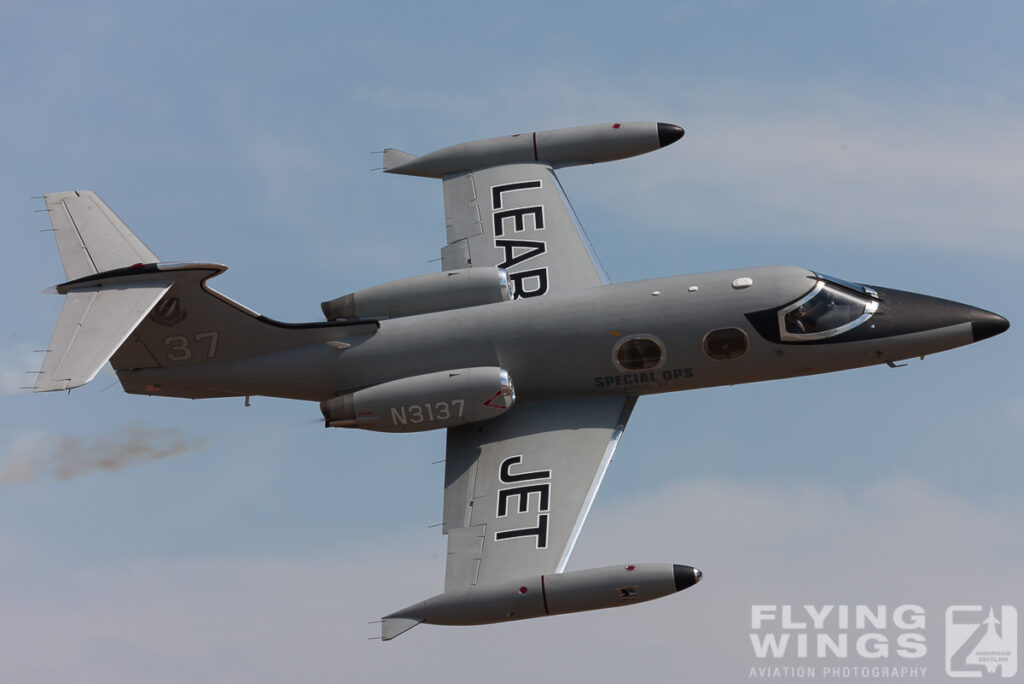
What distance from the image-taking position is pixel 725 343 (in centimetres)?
2877

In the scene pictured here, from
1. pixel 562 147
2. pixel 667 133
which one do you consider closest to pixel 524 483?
pixel 562 147

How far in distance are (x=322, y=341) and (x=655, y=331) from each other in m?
6.60

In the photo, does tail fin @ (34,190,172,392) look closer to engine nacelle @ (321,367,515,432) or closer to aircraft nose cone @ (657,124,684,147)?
engine nacelle @ (321,367,515,432)

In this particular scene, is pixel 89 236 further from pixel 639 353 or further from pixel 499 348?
pixel 639 353

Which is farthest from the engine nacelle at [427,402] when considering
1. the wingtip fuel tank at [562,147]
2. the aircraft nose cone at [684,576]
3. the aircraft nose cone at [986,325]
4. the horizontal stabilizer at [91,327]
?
the aircraft nose cone at [986,325]

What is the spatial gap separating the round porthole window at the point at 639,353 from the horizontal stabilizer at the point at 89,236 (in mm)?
9296

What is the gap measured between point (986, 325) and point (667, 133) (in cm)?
863

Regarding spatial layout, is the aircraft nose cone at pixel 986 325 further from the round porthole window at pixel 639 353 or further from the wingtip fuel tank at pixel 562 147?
the wingtip fuel tank at pixel 562 147

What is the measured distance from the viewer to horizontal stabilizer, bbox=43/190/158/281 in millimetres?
29234

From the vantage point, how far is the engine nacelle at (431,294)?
29.7 meters

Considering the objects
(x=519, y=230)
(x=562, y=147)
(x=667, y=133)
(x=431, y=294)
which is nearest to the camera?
(x=431, y=294)

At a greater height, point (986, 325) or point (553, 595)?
point (986, 325)

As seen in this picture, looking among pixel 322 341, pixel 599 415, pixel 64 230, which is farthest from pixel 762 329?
pixel 64 230

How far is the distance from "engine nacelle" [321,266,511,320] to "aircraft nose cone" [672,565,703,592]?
6738 millimetres
